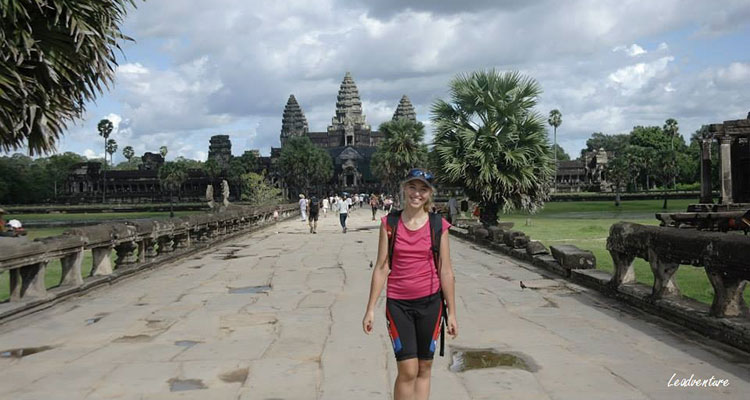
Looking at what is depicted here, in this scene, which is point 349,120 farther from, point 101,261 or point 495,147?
point 101,261

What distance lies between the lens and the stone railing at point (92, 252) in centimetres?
804

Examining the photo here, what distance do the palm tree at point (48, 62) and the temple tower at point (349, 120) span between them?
142m

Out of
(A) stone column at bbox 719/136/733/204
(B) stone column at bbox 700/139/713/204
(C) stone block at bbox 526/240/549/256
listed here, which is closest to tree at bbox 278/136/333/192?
(B) stone column at bbox 700/139/713/204

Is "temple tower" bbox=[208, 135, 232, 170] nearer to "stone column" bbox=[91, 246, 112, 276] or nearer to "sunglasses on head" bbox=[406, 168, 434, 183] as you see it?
"stone column" bbox=[91, 246, 112, 276]

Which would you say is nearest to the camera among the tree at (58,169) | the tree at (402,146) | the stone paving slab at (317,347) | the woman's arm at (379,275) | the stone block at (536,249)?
the woman's arm at (379,275)

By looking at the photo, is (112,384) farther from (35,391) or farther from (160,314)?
(160,314)

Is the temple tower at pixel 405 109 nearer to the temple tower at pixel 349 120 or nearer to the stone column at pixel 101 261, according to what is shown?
the temple tower at pixel 349 120

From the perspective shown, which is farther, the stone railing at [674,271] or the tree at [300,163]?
the tree at [300,163]

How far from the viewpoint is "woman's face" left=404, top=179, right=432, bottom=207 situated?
14.0 feet

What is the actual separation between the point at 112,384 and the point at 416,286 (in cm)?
243

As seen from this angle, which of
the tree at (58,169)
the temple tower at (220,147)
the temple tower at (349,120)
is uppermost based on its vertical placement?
the temple tower at (349,120)

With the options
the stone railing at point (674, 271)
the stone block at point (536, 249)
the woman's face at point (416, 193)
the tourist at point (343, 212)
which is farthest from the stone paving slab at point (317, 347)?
the tourist at point (343, 212)

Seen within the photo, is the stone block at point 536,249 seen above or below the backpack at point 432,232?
below

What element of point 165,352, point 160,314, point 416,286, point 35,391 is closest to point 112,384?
→ point 35,391
